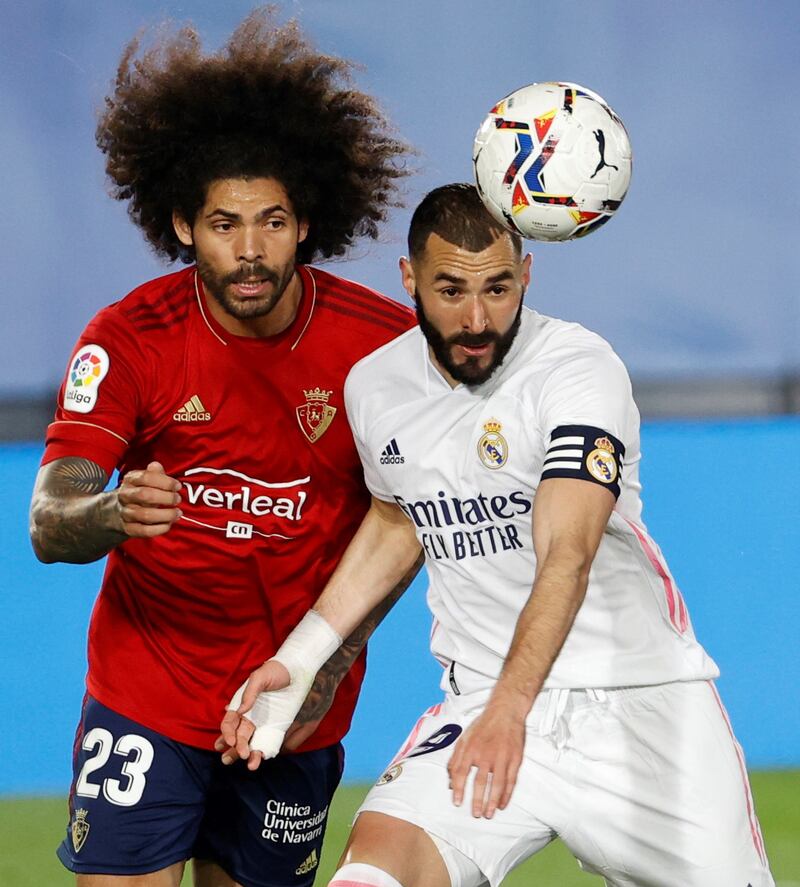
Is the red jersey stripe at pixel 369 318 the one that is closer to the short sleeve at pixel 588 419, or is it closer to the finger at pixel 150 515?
the short sleeve at pixel 588 419

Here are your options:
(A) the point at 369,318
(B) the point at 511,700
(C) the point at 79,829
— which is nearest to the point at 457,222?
(A) the point at 369,318

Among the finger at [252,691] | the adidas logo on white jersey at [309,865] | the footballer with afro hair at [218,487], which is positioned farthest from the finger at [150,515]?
the adidas logo on white jersey at [309,865]

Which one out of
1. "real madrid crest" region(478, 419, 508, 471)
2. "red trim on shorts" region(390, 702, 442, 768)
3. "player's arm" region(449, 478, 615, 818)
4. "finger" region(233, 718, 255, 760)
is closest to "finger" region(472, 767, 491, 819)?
"player's arm" region(449, 478, 615, 818)

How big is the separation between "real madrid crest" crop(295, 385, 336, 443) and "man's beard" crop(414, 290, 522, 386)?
1.25ft

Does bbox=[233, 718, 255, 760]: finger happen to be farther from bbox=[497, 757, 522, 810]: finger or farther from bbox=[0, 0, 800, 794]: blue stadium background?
bbox=[0, 0, 800, 794]: blue stadium background

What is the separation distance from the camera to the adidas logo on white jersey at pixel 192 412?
3.56 metres

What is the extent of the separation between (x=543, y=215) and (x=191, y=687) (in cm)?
145

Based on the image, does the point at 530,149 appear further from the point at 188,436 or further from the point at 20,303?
the point at 20,303

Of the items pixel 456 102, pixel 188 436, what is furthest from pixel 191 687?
pixel 456 102

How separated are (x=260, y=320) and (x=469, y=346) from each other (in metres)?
0.59

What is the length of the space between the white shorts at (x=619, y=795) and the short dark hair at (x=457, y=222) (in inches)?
39.8

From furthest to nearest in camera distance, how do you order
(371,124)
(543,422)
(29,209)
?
(29,209) < (371,124) < (543,422)

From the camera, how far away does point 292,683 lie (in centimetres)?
355

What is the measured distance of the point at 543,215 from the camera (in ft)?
10.7
